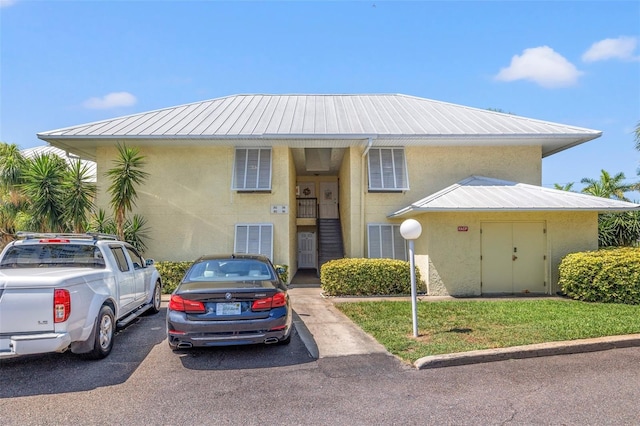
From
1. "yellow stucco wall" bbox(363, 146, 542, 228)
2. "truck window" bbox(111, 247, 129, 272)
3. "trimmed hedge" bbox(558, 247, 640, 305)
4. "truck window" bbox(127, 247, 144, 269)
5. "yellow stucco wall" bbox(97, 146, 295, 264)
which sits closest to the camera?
"truck window" bbox(111, 247, 129, 272)

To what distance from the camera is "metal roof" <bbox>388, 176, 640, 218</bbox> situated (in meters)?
9.88

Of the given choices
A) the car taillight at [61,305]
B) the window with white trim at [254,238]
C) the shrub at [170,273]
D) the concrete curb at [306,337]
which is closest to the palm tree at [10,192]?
the shrub at [170,273]

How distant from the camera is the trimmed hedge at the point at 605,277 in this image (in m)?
9.25

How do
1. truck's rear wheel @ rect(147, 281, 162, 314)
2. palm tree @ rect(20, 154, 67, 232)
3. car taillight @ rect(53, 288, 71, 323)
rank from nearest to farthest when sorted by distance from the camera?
car taillight @ rect(53, 288, 71, 323), truck's rear wheel @ rect(147, 281, 162, 314), palm tree @ rect(20, 154, 67, 232)

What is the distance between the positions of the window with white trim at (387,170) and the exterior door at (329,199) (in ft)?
25.6

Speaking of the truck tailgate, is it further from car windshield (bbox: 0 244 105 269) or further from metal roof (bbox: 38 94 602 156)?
metal roof (bbox: 38 94 602 156)

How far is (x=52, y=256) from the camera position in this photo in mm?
6156

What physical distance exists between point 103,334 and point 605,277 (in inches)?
432

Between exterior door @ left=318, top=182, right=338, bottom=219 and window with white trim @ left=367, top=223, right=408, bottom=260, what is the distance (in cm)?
790

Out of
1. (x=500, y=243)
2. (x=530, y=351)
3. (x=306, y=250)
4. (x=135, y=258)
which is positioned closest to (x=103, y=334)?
(x=135, y=258)

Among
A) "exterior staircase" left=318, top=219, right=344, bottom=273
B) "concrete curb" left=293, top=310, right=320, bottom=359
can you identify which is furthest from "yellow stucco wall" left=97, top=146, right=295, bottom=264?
"concrete curb" left=293, top=310, right=320, bottom=359

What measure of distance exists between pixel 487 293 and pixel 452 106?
866 centimetres

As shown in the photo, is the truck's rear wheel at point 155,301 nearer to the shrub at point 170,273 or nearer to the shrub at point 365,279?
the shrub at point 170,273

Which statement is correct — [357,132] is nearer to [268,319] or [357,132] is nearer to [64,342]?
[268,319]
